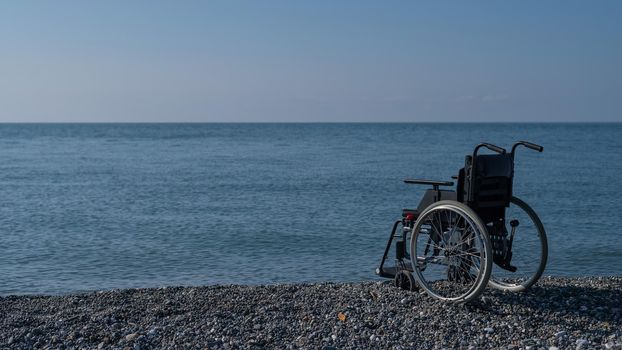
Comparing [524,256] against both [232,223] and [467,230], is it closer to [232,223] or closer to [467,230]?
[467,230]

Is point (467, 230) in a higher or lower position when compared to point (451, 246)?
higher

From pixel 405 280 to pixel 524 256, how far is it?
5.41 metres

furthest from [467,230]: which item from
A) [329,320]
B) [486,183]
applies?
[329,320]

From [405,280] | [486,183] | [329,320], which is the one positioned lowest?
[329,320]

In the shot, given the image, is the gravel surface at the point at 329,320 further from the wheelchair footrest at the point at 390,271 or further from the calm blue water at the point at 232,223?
the calm blue water at the point at 232,223

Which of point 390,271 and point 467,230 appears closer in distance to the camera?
point 467,230

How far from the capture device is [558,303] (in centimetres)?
738

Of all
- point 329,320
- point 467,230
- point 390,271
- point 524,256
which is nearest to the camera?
point 329,320

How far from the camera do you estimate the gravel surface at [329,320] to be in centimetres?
634

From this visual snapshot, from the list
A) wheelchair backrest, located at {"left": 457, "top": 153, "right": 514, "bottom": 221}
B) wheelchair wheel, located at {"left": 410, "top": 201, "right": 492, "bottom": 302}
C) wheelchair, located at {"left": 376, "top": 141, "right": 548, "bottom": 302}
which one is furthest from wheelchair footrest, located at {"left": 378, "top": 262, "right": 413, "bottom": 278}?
wheelchair backrest, located at {"left": 457, "top": 153, "right": 514, "bottom": 221}

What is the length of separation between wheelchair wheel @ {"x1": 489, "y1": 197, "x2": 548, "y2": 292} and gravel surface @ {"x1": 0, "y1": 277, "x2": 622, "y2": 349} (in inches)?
7.2

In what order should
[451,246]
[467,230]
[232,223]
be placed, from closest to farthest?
1. [467,230]
2. [451,246]
3. [232,223]

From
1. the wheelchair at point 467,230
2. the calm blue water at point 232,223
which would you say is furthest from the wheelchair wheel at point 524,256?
the calm blue water at point 232,223

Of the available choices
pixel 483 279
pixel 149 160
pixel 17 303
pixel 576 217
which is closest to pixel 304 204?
pixel 576 217
